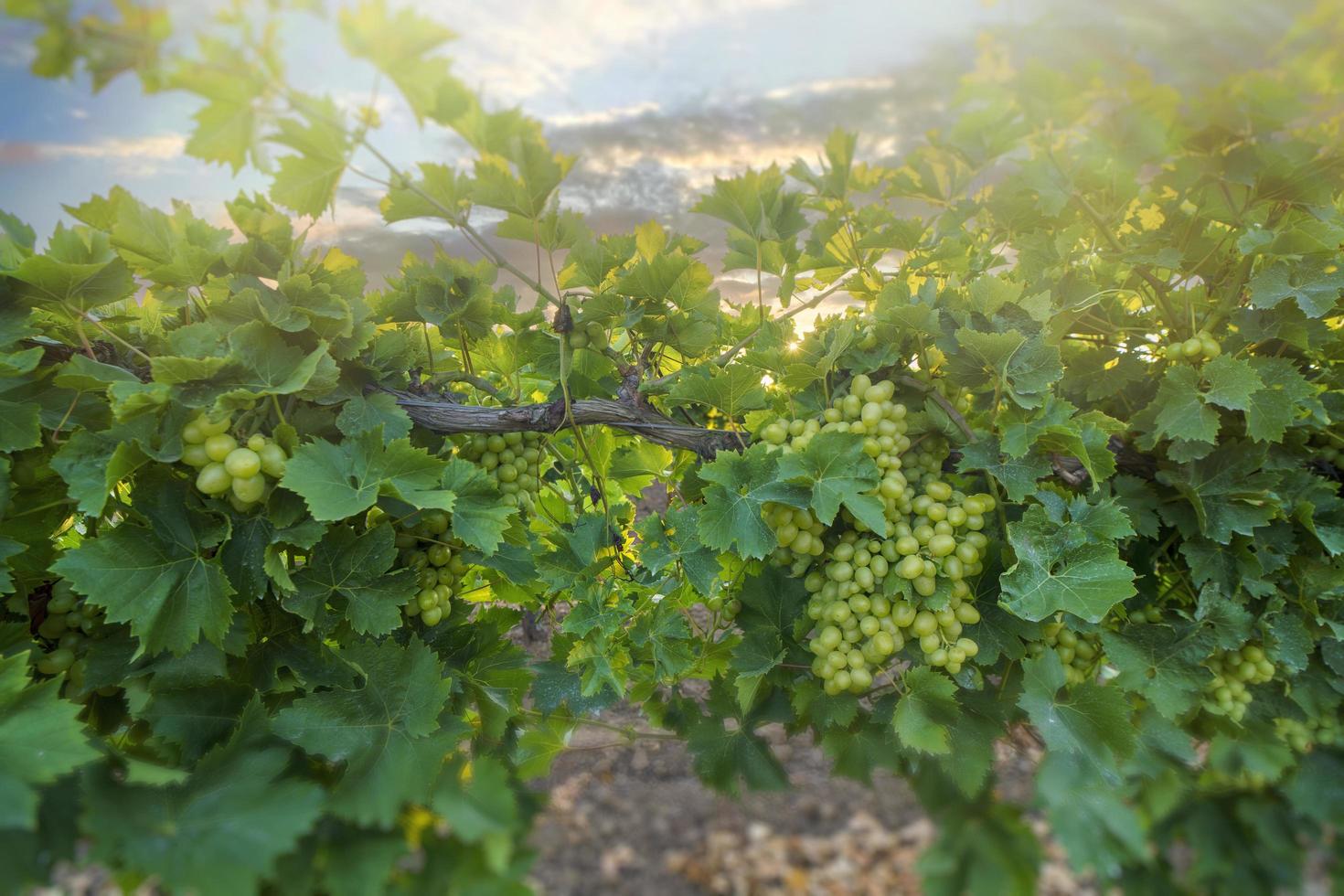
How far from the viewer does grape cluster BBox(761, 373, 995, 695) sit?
93 centimetres

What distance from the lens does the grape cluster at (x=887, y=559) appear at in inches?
36.6

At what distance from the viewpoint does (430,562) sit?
3.62 ft

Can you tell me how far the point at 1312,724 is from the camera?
1.27m

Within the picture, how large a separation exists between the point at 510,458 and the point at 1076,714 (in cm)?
92

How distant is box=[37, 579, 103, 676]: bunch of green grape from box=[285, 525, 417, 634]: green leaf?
1.01ft

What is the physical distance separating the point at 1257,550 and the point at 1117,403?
1.08ft

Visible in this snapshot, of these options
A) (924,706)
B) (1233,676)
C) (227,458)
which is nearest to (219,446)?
(227,458)

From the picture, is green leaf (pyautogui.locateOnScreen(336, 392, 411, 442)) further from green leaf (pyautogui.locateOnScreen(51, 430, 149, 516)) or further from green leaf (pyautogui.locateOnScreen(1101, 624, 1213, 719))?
green leaf (pyautogui.locateOnScreen(1101, 624, 1213, 719))

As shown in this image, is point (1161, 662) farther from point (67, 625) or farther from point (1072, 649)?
point (67, 625)

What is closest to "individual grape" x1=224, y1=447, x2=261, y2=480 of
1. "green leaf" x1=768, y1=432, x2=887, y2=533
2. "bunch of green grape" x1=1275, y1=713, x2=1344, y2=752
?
"green leaf" x1=768, y1=432, x2=887, y2=533

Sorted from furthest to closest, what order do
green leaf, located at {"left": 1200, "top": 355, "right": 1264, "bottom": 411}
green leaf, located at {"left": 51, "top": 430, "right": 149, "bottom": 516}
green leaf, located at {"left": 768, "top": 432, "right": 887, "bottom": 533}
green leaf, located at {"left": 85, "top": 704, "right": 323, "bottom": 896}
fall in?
green leaf, located at {"left": 1200, "top": 355, "right": 1264, "bottom": 411}
green leaf, located at {"left": 768, "top": 432, "right": 887, "bottom": 533}
green leaf, located at {"left": 51, "top": 430, "right": 149, "bottom": 516}
green leaf, located at {"left": 85, "top": 704, "right": 323, "bottom": 896}

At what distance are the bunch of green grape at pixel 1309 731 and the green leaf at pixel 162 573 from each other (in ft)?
5.46

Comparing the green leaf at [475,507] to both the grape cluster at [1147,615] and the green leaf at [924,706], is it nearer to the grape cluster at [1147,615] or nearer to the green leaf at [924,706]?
the green leaf at [924,706]

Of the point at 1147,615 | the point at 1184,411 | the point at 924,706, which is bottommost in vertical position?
the point at 1147,615
